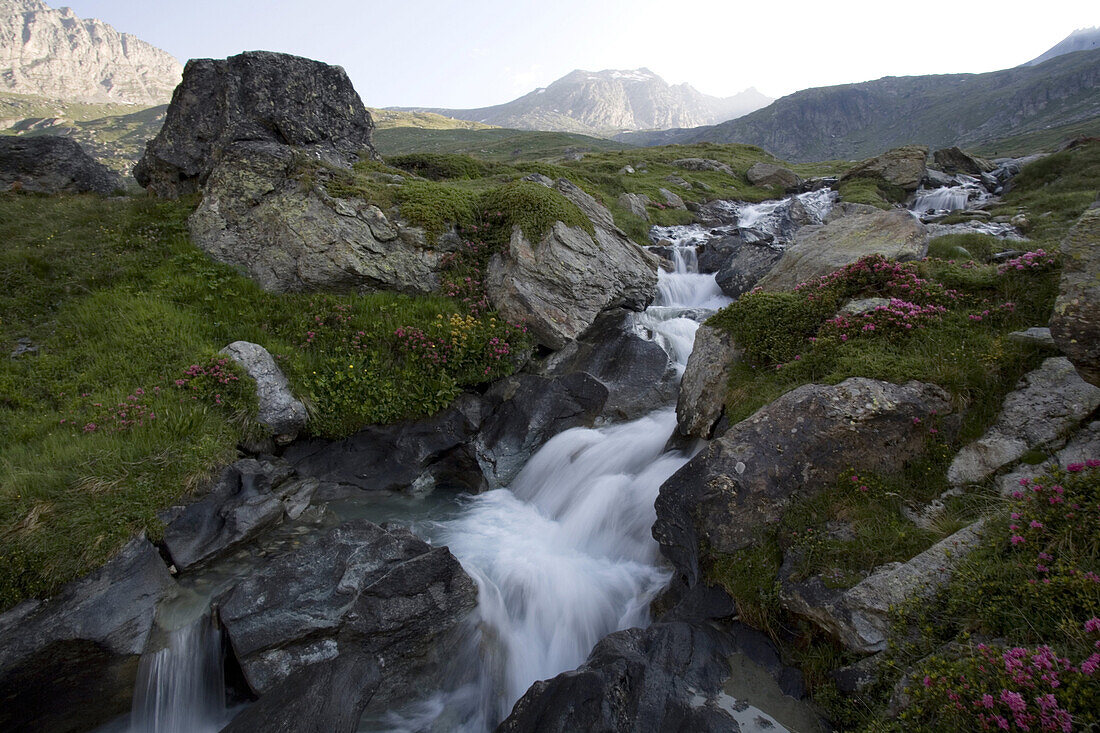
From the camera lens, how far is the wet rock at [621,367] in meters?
12.4

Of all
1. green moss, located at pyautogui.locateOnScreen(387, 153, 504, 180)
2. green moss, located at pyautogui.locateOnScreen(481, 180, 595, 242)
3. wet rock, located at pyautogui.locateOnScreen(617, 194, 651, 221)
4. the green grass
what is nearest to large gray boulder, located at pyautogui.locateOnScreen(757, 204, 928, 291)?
green moss, located at pyautogui.locateOnScreen(481, 180, 595, 242)

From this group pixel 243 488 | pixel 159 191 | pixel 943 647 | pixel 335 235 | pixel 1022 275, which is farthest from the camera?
pixel 159 191

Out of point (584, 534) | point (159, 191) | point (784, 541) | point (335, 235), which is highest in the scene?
point (159, 191)

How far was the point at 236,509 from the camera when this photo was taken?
27.6 ft

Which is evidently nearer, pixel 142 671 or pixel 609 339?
pixel 142 671

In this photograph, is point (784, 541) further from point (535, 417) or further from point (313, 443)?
point (313, 443)

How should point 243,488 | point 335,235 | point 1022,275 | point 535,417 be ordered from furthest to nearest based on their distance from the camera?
1. point 335,235
2. point 535,417
3. point 243,488
4. point 1022,275

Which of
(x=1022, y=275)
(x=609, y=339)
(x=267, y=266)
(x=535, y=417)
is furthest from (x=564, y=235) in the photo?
(x=1022, y=275)

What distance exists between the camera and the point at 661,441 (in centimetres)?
1053

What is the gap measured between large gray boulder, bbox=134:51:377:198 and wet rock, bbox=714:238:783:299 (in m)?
14.9

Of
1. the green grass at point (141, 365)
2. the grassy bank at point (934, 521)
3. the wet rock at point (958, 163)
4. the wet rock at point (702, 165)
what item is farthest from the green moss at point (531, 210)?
the wet rock at point (958, 163)

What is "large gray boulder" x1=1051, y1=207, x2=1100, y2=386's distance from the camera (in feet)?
16.6

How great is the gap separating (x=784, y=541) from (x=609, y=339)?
28.1ft

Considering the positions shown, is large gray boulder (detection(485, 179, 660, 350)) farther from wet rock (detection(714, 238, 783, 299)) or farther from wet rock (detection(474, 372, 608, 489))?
wet rock (detection(714, 238, 783, 299))
